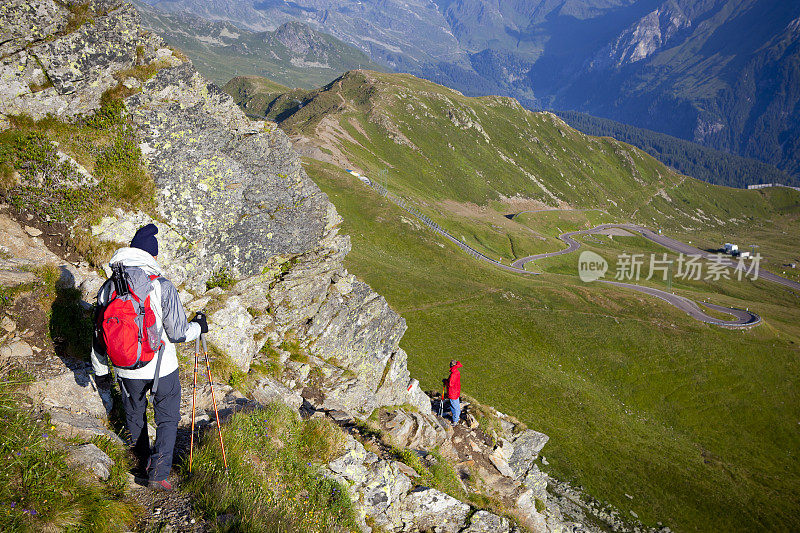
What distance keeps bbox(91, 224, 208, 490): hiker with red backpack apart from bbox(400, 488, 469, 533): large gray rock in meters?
7.91

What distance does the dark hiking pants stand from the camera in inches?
289

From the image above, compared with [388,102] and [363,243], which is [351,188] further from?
[388,102]

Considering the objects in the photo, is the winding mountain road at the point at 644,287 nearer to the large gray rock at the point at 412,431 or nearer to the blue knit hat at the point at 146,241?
the large gray rock at the point at 412,431

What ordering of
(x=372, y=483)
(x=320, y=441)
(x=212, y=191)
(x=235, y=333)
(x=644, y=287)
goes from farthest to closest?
1. (x=644, y=287)
2. (x=212, y=191)
3. (x=235, y=333)
4. (x=372, y=483)
5. (x=320, y=441)

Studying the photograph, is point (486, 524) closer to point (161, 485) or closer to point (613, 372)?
point (161, 485)

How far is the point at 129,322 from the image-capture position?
22.1ft

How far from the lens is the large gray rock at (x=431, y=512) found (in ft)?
41.0

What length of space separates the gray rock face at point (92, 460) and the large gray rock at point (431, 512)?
8625 mm

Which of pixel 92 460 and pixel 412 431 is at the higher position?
pixel 92 460

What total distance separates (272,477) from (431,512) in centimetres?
658

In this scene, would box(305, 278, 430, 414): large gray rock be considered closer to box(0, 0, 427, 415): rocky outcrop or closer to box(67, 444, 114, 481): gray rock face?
box(0, 0, 427, 415): rocky outcrop

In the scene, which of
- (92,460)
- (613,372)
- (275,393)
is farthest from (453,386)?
(613,372)

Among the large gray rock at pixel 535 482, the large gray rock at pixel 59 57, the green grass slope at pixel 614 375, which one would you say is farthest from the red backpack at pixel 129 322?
the green grass slope at pixel 614 375

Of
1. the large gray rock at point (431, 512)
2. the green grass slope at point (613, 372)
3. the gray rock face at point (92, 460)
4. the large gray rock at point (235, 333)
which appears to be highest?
the gray rock face at point (92, 460)
